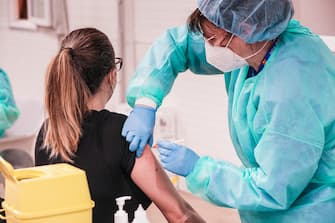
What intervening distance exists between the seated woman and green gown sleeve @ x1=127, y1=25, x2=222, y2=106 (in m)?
0.10

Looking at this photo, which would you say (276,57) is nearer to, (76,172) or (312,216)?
(312,216)

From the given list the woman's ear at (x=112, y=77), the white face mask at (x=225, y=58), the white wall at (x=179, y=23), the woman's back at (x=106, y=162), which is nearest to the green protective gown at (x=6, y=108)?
the white wall at (x=179, y=23)

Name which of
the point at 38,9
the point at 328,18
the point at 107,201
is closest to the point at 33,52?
the point at 38,9

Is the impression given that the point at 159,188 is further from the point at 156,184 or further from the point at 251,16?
the point at 251,16

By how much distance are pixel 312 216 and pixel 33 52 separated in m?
3.08

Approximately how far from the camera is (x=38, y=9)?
4156 millimetres

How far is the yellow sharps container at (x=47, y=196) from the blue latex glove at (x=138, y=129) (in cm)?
36

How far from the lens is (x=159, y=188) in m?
1.65

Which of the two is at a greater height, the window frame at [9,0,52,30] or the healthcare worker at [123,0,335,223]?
the healthcare worker at [123,0,335,223]

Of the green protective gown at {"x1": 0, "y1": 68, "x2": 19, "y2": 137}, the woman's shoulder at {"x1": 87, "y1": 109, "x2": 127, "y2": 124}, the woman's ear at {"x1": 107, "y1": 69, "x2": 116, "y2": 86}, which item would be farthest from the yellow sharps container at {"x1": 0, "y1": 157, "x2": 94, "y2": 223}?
the green protective gown at {"x1": 0, "y1": 68, "x2": 19, "y2": 137}

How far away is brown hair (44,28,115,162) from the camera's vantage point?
1.66 m

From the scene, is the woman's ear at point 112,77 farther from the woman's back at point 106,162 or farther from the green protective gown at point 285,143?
the green protective gown at point 285,143

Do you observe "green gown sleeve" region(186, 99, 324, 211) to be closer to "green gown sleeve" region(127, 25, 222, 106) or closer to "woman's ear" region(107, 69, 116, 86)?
"green gown sleeve" region(127, 25, 222, 106)

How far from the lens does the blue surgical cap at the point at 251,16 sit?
147 cm
